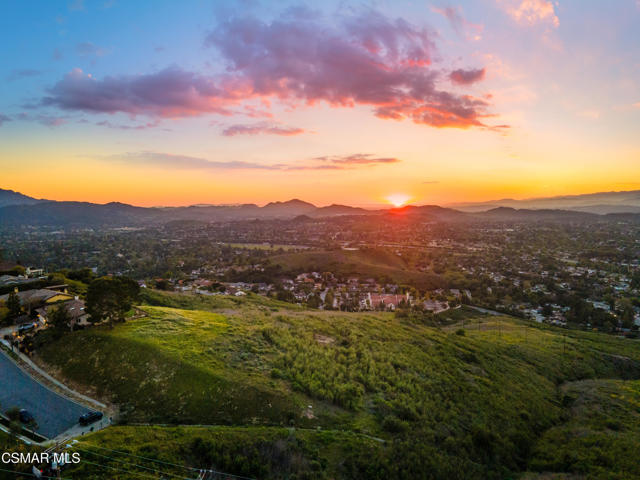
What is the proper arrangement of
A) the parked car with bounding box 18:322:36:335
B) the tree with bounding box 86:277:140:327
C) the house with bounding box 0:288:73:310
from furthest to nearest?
the house with bounding box 0:288:73:310 < the parked car with bounding box 18:322:36:335 < the tree with bounding box 86:277:140:327

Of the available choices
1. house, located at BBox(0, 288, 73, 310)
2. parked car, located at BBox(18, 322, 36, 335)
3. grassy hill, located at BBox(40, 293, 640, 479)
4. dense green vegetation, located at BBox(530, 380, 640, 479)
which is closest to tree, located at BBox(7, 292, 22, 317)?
house, located at BBox(0, 288, 73, 310)

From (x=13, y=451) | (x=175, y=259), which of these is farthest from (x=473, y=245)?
(x=13, y=451)

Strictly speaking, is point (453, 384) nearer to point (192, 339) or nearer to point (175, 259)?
point (192, 339)

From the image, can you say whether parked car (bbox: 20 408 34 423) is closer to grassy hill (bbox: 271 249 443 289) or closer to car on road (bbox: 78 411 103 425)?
car on road (bbox: 78 411 103 425)

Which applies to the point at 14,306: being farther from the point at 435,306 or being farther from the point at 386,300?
the point at 435,306

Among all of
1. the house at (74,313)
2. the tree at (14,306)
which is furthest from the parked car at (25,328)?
the tree at (14,306)

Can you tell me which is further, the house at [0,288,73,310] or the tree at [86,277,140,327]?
the house at [0,288,73,310]
